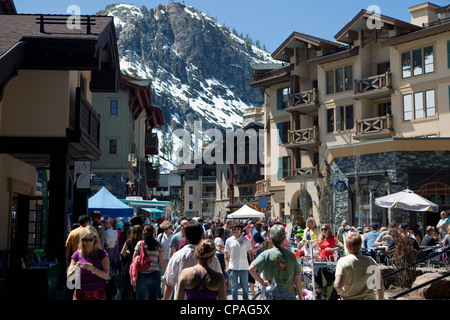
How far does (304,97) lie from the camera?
140ft

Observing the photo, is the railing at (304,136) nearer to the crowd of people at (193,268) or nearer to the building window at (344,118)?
the building window at (344,118)

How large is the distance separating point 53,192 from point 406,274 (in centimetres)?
896

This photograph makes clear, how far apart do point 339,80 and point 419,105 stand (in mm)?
6399

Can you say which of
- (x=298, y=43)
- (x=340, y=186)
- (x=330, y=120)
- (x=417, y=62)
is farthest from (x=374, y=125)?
(x=298, y=43)

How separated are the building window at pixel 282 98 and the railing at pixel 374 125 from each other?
31.3 feet

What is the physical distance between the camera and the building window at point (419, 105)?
115ft

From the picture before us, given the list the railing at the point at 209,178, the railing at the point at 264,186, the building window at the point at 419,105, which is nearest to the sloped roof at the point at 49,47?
the building window at the point at 419,105

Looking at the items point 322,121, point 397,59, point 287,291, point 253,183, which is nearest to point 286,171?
point 322,121

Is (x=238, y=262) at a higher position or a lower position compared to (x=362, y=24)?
lower

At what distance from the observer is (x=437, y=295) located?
11289 mm

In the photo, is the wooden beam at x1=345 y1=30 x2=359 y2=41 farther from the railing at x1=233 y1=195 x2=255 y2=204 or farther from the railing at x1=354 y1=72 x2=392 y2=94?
the railing at x1=233 y1=195 x2=255 y2=204

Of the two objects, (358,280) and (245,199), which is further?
(245,199)

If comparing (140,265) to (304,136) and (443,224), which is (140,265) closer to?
(443,224)
